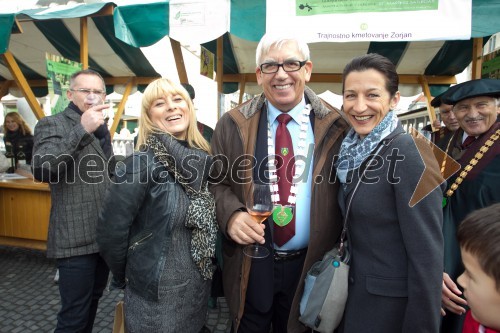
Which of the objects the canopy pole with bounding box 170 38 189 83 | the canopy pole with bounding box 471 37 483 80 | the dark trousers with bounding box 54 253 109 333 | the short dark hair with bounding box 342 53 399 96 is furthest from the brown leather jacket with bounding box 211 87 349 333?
the canopy pole with bounding box 471 37 483 80

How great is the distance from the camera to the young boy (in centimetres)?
93

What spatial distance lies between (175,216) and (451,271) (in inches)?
82.8

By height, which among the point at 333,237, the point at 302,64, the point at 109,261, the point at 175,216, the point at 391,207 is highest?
the point at 302,64

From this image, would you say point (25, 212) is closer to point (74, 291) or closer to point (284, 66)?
point (74, 291)

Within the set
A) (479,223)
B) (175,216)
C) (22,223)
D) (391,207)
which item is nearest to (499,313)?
(479,223)

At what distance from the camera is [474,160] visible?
2.31m

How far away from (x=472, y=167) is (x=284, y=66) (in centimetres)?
167

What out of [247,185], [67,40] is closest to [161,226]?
[247,185]

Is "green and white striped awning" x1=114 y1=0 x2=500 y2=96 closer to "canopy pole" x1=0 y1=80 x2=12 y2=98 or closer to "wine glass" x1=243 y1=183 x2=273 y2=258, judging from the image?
"wine glass" x1=243 y1=183 x2=273 y2=258

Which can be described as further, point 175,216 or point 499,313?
point 175,216

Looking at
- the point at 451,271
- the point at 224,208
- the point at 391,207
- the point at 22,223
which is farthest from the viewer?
the point at 22,223

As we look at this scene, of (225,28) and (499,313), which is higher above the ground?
(225,28)

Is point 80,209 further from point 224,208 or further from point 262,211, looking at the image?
point 262,211

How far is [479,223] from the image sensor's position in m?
1.00
